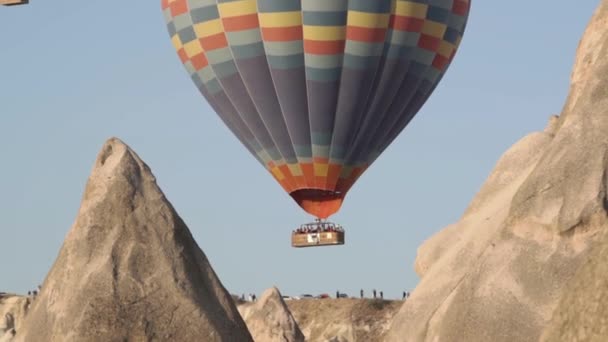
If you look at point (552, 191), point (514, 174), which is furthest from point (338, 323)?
point (552, 191)

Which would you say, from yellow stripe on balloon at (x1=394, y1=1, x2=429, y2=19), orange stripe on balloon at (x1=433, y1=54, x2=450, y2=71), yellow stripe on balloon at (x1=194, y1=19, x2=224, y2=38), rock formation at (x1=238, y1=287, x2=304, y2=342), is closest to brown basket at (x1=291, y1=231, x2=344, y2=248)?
orange stripe on balloon at (x1=433, y1=54, x2=450, y2=71)

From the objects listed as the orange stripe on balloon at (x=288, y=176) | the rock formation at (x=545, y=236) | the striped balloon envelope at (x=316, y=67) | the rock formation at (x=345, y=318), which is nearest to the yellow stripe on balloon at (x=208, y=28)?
the striped balloon envelope at (x=316, y=67)

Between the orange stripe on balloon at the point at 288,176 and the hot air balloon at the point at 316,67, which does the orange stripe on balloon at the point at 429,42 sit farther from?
the orange stripe on balloon at the point at 288,176

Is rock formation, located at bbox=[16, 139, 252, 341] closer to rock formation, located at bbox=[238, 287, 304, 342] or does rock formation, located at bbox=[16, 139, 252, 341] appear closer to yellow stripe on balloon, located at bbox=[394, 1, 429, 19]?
rock formation, located at bbox=[238, 287, 304, 342]

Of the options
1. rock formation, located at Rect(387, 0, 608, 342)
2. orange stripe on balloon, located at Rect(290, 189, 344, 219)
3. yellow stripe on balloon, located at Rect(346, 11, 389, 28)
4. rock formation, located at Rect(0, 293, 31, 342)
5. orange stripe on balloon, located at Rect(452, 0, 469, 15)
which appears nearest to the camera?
rock formation, located at Rect(387, 0, 608, 342)

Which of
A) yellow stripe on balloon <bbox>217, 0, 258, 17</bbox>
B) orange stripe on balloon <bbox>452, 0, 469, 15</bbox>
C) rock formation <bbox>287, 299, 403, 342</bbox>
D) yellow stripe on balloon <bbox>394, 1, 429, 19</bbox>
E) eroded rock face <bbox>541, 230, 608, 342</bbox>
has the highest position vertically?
yellow stripe on balloon <bbox>217, 0, 258, 17</bbox>

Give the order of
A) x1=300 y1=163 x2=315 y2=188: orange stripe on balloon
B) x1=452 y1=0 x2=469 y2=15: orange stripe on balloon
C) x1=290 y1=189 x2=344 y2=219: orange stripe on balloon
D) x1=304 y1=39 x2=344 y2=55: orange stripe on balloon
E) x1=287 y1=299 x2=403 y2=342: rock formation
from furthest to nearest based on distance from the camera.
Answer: x1=287 y1=299 x2=403 y2=342: rock formation → x1=290 y1=189 x2=344 y2=219: orange stripe on balloon → x1=300 y1=163 x2=315 y2=188: orange stripe on balloon → x1=452 y1=0 x2=469 y2=15: orange stripe on balloon → x1=304 y1=39 x2=344 y2=55: orange stripe on balloon

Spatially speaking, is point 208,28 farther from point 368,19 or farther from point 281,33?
point 368,19

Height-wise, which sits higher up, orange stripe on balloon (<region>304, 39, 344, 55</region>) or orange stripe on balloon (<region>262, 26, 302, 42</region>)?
orange stripe on balloon (<region>262, 26, 302, 42</region>)
